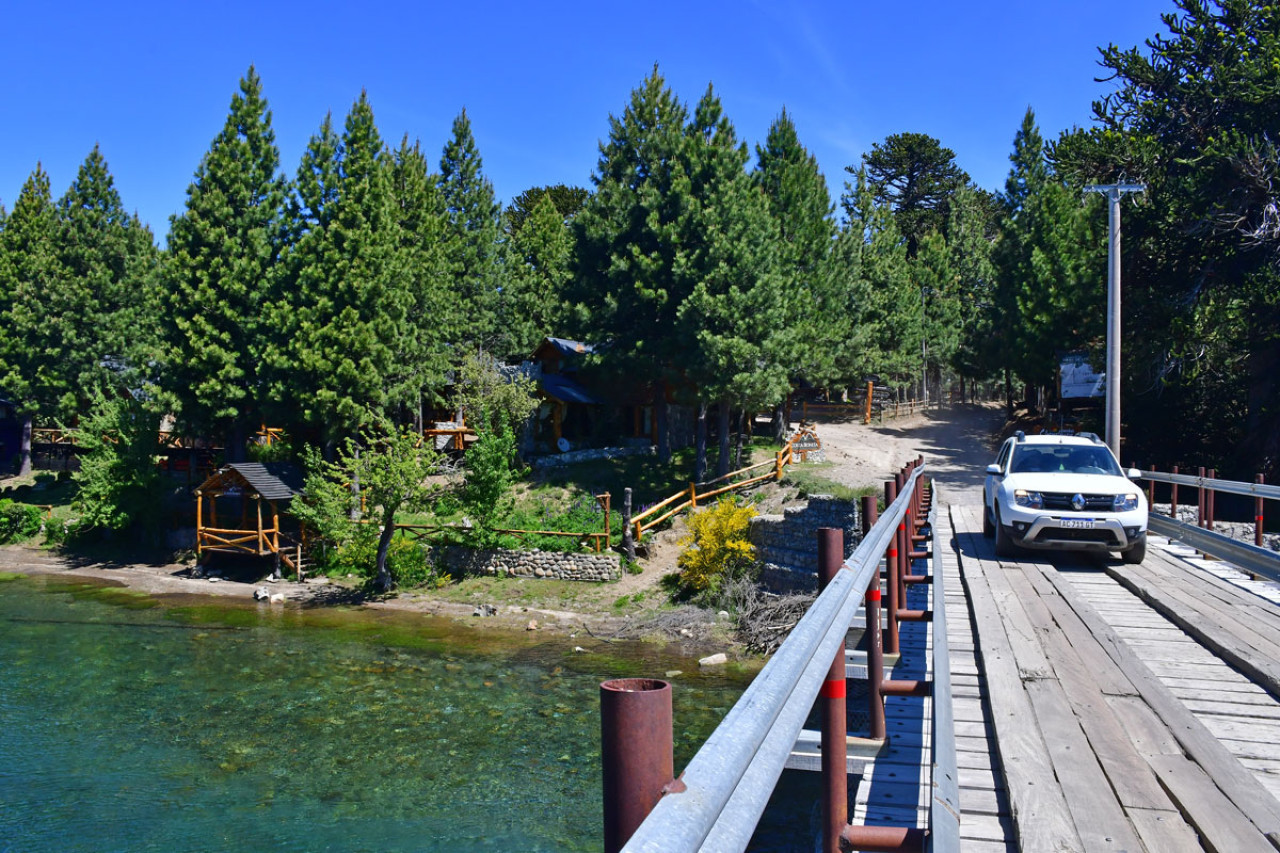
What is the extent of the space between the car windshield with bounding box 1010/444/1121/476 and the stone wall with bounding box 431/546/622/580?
17.1 m

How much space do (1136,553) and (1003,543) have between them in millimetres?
1794

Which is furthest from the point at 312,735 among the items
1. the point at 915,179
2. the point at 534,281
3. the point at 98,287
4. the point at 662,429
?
the point at 915,179

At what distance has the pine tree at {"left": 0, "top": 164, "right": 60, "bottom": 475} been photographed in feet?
158

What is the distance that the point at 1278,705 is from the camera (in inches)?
237

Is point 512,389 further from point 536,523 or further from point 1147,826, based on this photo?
point 1147,826

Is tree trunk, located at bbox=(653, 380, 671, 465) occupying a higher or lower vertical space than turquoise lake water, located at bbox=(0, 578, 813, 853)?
higher

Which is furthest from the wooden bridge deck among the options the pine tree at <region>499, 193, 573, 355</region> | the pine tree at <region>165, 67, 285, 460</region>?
the pine tree at <region>499, 193, 573, 355</region>

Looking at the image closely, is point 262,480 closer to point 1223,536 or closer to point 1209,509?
point 1209,509

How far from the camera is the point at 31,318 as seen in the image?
48.1m

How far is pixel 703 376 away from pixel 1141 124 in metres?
17.8

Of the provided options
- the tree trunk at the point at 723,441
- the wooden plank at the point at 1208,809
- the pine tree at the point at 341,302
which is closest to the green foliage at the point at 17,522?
the pine tree at the point at 341,302

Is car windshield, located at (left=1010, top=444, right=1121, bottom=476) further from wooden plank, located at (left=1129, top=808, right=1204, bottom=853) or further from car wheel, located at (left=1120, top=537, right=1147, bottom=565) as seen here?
wooden plank, located at (left=1129, top=808, right=1204, bottom=853)

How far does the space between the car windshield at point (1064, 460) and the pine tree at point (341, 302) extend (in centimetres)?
2639

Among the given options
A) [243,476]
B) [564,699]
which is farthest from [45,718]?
[243,476]
